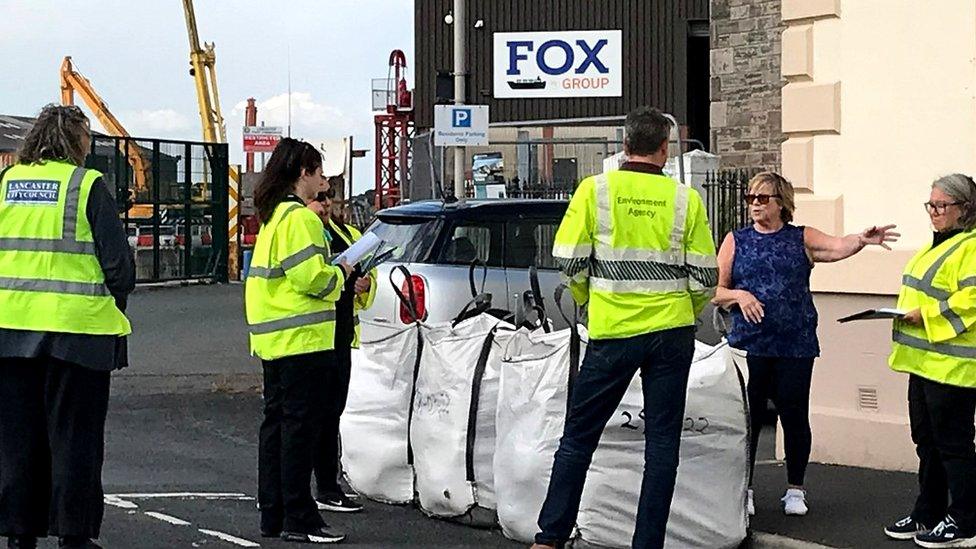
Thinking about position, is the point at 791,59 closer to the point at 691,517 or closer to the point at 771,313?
the point at 771,313

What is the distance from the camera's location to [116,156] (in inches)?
1046

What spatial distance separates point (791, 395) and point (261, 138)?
94.2ft

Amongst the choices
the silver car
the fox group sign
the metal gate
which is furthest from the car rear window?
the fox group sign

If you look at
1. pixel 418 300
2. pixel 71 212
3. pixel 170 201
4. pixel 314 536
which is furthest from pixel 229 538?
pixel 170 201

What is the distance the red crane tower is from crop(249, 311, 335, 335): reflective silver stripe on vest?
128ft

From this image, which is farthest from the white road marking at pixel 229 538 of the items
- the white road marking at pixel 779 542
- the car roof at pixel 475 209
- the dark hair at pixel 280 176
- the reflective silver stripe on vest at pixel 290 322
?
the car roof at pixel 475 209

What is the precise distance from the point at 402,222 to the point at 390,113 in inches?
1567

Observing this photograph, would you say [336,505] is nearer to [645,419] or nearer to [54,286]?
[645,419]

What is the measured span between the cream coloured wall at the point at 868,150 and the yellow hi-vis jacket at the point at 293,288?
346cm

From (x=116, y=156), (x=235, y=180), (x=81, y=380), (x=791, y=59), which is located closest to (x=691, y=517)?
(x=81, y=380)

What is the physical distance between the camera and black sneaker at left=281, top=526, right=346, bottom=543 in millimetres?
7871

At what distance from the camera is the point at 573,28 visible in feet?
145

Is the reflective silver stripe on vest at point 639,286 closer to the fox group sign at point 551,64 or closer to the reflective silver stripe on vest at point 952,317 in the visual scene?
the reflective silver stripe on vest at point 952,317

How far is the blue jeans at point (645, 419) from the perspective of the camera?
22.6 feet
